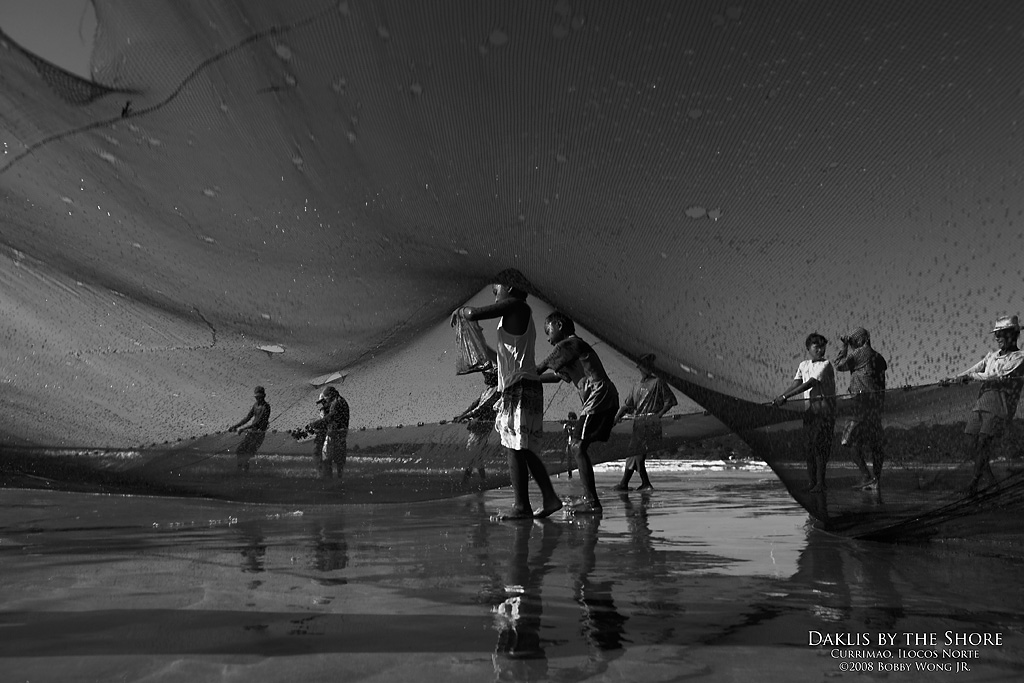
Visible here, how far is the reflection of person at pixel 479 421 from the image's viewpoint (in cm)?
664

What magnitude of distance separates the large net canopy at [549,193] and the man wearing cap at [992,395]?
6cm

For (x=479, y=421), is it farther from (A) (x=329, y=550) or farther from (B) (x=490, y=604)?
(B) (x=490, y=604)

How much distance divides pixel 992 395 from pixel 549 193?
2006 millimetres

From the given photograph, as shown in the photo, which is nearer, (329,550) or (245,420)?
(329,550)

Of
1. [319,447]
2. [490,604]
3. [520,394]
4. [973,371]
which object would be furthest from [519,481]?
[490,604]

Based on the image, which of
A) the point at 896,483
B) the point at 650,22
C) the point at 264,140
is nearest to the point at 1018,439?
the point at 896,483

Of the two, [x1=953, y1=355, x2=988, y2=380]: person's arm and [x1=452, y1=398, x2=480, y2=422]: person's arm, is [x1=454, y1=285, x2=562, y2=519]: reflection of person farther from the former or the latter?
[x1=953, y1=355, x2=988, y2=380]: person's arm

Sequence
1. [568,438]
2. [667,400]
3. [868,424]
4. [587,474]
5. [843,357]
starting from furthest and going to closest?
[667,400], [568,438], [587,474], [868,424], [843,357]

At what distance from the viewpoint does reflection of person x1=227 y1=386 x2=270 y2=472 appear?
629 cm

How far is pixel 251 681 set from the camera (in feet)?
6.89

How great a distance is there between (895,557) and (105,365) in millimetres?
4896

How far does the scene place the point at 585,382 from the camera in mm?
7211

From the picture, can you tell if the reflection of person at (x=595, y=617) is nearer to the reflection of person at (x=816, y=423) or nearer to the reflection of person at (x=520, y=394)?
the reflection of person at (x=816, y=423)

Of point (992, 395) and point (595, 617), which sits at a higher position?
point (992, 395)
